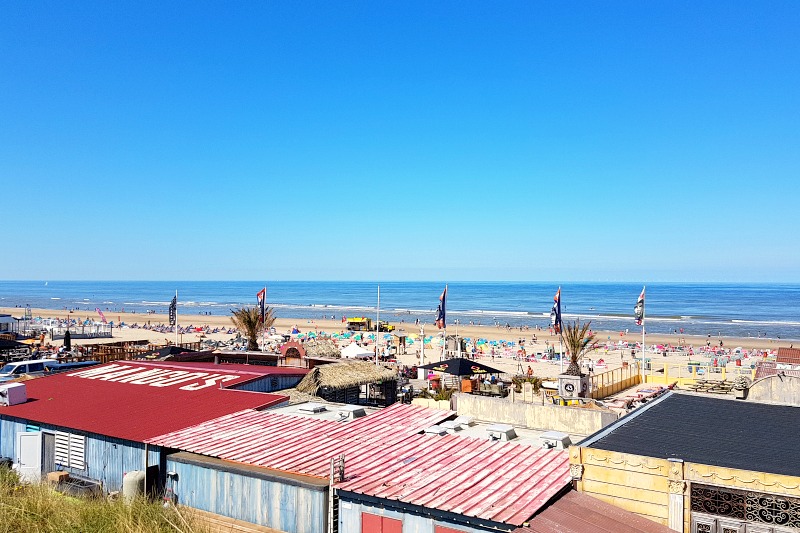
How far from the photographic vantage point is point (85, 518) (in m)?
7.85

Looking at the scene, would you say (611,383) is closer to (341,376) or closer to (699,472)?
(341,376)

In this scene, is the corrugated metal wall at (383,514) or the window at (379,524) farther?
the window at (379,524)

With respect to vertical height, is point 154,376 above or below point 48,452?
above

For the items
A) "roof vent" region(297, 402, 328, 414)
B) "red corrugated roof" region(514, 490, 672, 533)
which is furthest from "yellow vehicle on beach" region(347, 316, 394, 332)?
"red corrugated roof" region(514, 490, 672, 533)

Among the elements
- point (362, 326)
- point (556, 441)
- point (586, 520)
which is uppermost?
point (556, 441)

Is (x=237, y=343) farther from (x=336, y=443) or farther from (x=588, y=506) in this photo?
(x=588, y=506)

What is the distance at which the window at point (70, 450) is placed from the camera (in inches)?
556

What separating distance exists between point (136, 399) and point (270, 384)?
4.08m

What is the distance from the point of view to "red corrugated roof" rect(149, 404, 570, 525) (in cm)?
912

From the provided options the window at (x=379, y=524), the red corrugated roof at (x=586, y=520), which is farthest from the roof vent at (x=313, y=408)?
the red corrugated roof at (x=586, y=520)

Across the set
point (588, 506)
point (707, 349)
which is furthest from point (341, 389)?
point (707, 349)

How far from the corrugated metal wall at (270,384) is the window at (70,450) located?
14.5ft

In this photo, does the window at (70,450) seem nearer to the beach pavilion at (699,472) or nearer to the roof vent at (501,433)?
the roof vent at (501,433)

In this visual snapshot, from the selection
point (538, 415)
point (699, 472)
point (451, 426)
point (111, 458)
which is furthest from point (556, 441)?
point (111, 458)
